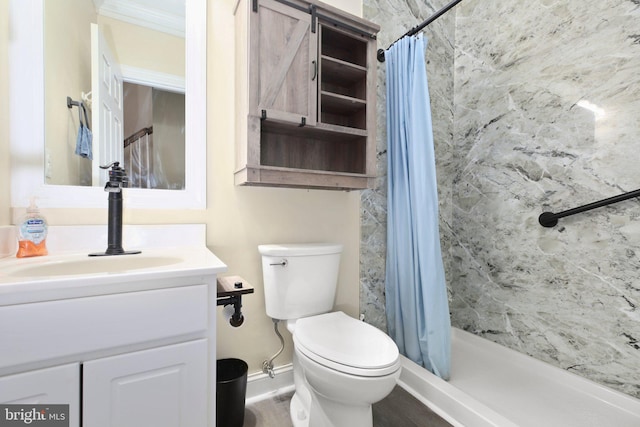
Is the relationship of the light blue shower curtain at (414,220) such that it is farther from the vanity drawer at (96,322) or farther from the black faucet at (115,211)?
the black faucet at (115,211)

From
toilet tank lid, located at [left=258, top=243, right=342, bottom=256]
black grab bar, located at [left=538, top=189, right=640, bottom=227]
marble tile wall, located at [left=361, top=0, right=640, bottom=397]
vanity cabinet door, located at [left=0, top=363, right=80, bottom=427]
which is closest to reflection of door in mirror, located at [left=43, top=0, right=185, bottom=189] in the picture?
toilet tank lid, located at [left=258, top=243, right=342, bottom=256]

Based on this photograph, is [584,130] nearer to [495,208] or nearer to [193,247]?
[495,208]

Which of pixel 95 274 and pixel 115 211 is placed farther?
pixel 115 211

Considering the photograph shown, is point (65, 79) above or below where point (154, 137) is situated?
above

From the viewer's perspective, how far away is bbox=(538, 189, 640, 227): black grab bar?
1230mm

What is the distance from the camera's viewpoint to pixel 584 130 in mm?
1402

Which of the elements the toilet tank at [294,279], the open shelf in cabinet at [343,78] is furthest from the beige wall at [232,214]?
the open shelf in cabinet at [343,78]

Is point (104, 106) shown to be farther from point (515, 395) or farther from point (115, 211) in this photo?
point (515, 395)

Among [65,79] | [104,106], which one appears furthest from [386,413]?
[65,79]

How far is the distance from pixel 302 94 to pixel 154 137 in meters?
0.71

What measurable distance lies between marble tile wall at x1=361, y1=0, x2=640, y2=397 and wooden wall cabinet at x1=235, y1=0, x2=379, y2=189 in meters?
0.32

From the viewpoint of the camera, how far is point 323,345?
1076 mm

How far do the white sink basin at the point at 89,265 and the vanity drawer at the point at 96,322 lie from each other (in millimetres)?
173

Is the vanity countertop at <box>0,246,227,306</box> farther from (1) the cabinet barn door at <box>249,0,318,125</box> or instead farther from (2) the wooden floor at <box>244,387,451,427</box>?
(2) the wooden floor at <box>244,387,451,427</box>
